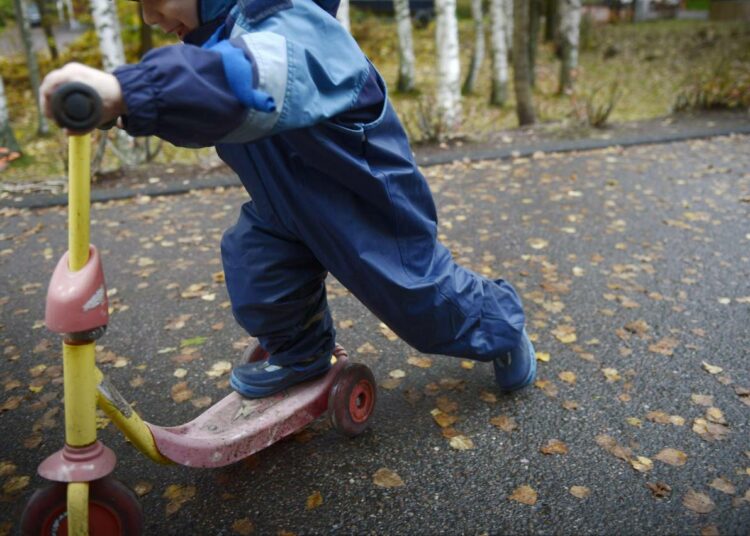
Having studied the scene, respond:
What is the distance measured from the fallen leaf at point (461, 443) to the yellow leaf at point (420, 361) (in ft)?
1.96

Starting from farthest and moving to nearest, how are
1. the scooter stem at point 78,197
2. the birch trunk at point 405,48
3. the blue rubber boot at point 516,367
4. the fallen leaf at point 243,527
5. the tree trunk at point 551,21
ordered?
the tree trunk at point 551,21 < the birch trunk at point 405,48 < the blue rubber boot at point 516,367 < the fallen leaf at point 243,527 < the scooter stem at point 78,197

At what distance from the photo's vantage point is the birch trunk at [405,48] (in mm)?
13347

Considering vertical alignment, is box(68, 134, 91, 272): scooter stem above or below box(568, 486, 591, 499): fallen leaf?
above

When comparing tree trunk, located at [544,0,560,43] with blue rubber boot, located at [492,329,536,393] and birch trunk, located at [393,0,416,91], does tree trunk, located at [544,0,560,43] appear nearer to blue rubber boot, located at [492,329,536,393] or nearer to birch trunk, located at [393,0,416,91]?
birch trunk, located at [393,0,416,91]

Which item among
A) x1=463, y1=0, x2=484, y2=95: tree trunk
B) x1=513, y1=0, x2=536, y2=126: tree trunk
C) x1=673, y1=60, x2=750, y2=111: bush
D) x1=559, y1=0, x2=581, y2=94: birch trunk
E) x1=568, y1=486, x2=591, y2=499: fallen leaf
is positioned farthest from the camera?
x1=463, y1=0, x2=484, y2=95: tree trunk

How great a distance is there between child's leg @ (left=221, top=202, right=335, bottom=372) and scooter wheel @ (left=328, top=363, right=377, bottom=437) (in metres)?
0.18

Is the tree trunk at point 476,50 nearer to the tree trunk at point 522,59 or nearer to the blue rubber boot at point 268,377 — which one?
the tree trunk at point 522,59

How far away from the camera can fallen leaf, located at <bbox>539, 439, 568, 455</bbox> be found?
2414 mm

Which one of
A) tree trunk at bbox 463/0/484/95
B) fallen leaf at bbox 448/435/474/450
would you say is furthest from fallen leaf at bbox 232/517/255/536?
tree trunk at bbox 463/0/484/95

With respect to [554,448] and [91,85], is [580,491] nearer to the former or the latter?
[554,448]

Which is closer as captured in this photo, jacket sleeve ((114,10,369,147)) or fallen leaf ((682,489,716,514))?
jacket sleeve ((114,10,369,147))

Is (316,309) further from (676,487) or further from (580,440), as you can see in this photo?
(676,487)

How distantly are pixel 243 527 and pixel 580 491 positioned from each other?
1.09 m

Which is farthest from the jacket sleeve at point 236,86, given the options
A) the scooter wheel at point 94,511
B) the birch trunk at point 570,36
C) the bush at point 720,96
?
the birch trunk at point 570,36
